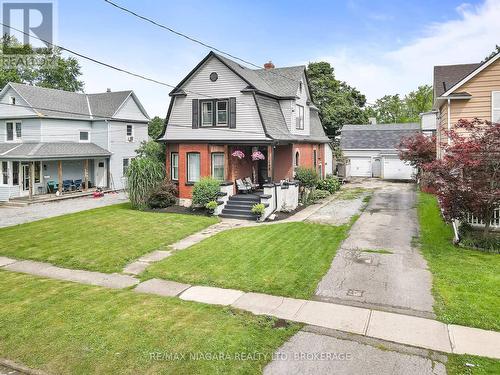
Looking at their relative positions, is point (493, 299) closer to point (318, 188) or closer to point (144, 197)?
point (144, 197)

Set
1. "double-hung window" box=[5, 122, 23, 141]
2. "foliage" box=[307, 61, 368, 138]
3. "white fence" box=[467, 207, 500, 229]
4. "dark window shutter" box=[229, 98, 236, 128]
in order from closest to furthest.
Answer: "white fence" box=[467, 207, 500, 229] < "dark window shutter" box=[229, 98, 236, 128] < "double-hung window" box=[5, 122, 23, 141] < "foliage" box=[307, 61, 368, 138]

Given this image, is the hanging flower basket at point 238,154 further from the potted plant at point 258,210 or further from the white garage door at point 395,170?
the white garage door at point 395,170

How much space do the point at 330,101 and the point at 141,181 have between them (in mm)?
34143

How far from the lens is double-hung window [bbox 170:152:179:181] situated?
22.5 metres

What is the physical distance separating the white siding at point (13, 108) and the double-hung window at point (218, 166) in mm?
17212

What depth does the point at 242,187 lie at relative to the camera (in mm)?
21375

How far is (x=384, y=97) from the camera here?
76688mm

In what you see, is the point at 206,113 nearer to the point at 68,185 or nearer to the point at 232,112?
the point at 232,112

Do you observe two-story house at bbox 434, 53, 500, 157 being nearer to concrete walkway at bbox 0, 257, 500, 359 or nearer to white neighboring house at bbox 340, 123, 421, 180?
concrete walkway at bbox 0, 257, 500, 359

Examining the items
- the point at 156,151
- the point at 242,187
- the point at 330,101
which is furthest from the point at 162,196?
the point at 330,101

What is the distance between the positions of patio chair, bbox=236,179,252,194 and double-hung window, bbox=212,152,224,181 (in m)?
0.97

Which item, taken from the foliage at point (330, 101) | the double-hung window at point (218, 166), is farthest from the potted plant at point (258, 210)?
the foliage at point (330, 101)

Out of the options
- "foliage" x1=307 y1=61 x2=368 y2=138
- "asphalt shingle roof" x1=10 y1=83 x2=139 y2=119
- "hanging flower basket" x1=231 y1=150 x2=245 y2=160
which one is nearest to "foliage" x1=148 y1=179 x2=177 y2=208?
"hanging flower basket" x1=231 y1=150 x2=245 y2=160

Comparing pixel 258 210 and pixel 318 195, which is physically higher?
pixel 318 195
